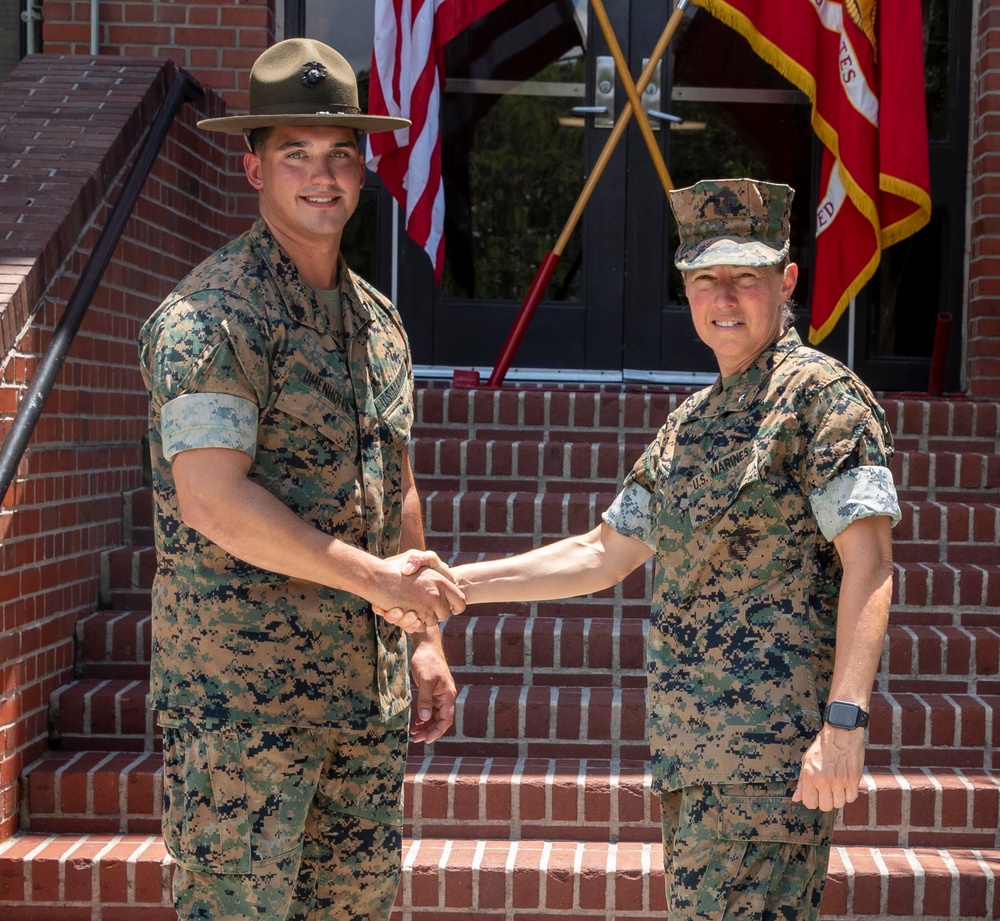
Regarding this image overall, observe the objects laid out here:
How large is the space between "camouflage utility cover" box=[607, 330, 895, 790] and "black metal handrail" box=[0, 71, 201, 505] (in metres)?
2.03

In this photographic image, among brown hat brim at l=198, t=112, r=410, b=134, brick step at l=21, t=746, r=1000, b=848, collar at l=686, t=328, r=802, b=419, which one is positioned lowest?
brick step at l=21, t=746, r=1000, b=848

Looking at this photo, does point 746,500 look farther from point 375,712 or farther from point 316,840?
point 316,840

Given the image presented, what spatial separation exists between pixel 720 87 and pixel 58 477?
12.3ft

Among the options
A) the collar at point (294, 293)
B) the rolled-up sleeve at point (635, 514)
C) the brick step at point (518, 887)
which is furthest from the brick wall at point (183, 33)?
the rolled-up sleeve at point (635, 514)

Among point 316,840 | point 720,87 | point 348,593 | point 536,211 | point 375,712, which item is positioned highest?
point 720,87

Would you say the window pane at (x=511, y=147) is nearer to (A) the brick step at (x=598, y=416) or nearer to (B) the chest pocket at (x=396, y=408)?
(A) the brick step at (x=598, y=416)

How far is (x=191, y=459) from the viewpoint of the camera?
246cm

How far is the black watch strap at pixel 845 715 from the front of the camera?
89.9 inches

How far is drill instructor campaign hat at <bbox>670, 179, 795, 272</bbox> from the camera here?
8.31 feet

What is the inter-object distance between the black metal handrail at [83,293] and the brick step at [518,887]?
1.08 meters

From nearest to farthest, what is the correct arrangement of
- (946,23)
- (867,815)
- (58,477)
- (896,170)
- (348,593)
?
(348,593), (867,815), (58,477), (896,170), (946,23)

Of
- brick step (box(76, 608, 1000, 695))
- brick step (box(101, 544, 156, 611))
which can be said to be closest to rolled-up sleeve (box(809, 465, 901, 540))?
brick step (box(76, 608, 1000, 695))

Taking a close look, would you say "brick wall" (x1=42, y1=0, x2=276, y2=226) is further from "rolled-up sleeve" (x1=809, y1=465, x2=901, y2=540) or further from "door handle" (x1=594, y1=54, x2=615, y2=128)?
"rolled-up sleeve" (x1=809, y1=465, x2=901, y2=540)

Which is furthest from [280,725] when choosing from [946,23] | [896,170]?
[946,23]
